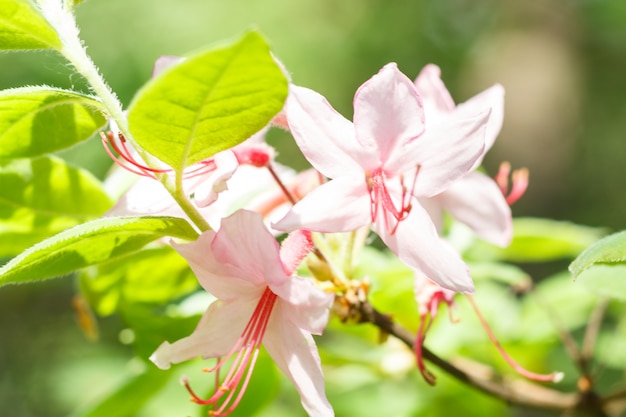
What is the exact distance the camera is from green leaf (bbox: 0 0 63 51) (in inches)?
28.5

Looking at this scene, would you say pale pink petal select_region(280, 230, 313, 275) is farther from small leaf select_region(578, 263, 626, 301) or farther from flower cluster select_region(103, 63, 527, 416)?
small leaf select_region(578, 263, 626, 301)

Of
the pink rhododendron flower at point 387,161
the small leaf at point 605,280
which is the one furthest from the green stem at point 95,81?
the small leaf at point 605,280

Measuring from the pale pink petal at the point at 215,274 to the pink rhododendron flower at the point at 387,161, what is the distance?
0.09 metres

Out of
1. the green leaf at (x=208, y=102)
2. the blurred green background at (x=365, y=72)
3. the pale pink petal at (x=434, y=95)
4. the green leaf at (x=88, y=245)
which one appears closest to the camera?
the green leaf at (x=208, y=102)

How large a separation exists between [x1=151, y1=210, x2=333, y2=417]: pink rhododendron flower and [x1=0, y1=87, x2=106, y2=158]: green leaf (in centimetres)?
19

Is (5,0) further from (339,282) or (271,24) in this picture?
(271,24)

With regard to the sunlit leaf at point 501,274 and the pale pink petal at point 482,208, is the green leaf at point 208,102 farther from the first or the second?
the sunlit leaf at point 501,274

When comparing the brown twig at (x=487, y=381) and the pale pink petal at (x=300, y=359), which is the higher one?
the pale pink petal at (x=300, y=359)

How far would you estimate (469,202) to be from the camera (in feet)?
3.51

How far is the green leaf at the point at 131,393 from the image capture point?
3.68 feet

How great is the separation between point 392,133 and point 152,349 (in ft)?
1.53

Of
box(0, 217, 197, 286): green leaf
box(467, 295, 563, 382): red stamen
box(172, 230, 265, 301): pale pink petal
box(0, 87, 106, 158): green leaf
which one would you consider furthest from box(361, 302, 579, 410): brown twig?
box(0, 87, 106, 158): green leaf

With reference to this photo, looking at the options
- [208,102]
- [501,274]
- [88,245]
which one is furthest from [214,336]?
[501,274]

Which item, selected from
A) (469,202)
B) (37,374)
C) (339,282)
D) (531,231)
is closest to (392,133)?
(339,282)
